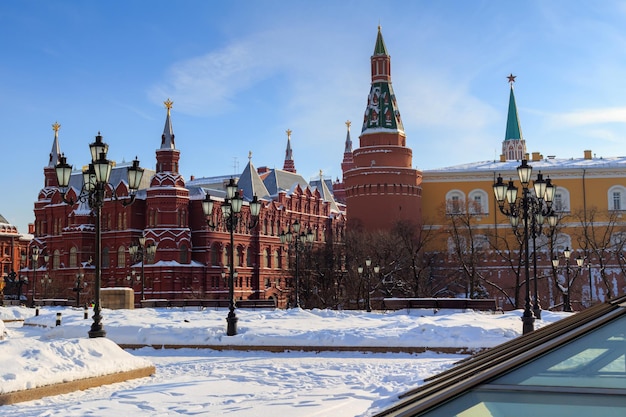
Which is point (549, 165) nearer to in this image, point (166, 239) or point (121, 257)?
point (166, 239)

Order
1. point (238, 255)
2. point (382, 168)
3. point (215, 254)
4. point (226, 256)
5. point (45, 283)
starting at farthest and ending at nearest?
point (238, 255) < point (226, 256) < point (215, 254) < point (45, 283) < point (382, 168)

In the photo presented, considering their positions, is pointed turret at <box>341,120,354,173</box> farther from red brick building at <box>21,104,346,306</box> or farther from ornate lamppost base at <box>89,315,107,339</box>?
ornate lamppost base at <box>89,315,107,339</box>

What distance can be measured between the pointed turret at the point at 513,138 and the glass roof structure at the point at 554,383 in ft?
277

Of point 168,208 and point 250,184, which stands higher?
point 250,184

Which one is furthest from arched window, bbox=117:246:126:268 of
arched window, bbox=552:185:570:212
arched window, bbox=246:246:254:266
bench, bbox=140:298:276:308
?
arched window, bbox=552:185:570:212

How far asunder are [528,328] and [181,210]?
1705 inches

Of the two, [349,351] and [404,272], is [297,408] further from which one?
[404,272]

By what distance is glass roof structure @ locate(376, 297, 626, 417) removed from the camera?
358 centimetres

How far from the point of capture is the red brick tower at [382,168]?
5344 cm

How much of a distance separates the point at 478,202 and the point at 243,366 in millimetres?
45609

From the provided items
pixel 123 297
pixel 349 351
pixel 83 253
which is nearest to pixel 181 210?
pixel 83 253

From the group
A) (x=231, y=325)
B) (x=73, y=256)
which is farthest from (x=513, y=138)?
(x=231, y=325)

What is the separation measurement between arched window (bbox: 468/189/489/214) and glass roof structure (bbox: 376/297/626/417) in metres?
51.7

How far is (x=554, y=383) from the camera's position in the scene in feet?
12.4
